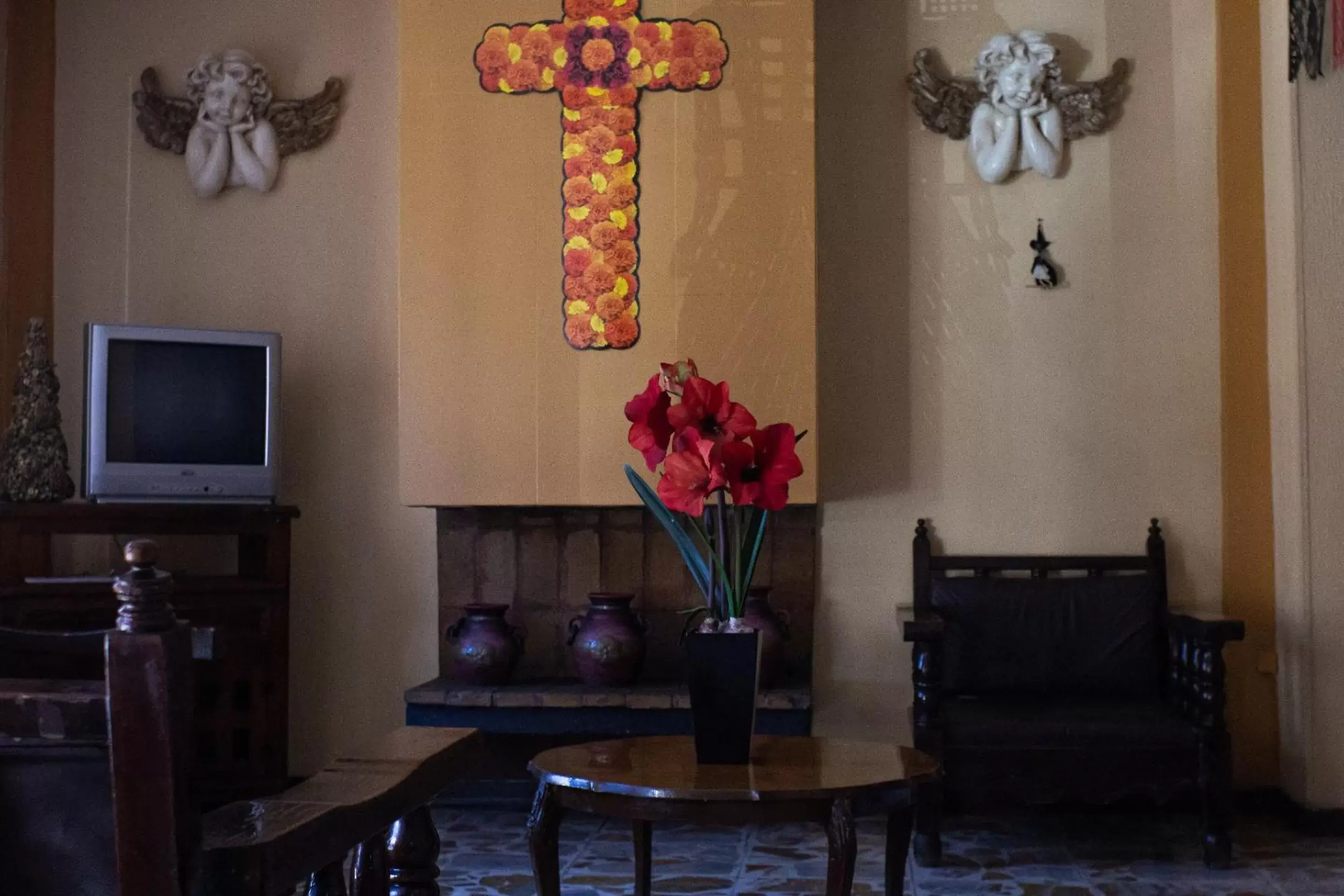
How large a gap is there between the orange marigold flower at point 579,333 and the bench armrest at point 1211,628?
1917 millimetres

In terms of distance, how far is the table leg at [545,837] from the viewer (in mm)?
2395

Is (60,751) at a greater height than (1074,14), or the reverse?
(1074,14)

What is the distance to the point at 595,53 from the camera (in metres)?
4.10

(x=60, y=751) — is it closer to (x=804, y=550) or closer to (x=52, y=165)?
(x=804, y=550)

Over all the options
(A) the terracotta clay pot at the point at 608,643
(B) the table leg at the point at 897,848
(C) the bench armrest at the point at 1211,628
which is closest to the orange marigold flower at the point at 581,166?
(A) the terracotta clay pot at the point at 608,643

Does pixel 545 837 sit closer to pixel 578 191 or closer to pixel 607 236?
pixel 607 236

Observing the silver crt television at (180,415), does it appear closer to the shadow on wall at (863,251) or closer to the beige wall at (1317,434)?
the shadow on wall at (863,251)

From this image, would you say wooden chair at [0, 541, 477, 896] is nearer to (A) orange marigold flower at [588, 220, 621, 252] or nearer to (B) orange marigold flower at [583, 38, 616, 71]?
(A) orange marigold flower at [588, 220, 621, 252]

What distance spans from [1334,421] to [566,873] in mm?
2586

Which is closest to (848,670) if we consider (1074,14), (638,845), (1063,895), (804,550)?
(804,550)

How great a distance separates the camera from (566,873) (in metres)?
3.55

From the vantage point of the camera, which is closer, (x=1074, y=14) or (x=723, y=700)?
(x=723, y=700)

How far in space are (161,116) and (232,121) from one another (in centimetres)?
26

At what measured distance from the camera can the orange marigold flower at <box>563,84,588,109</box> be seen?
13.4 feet
